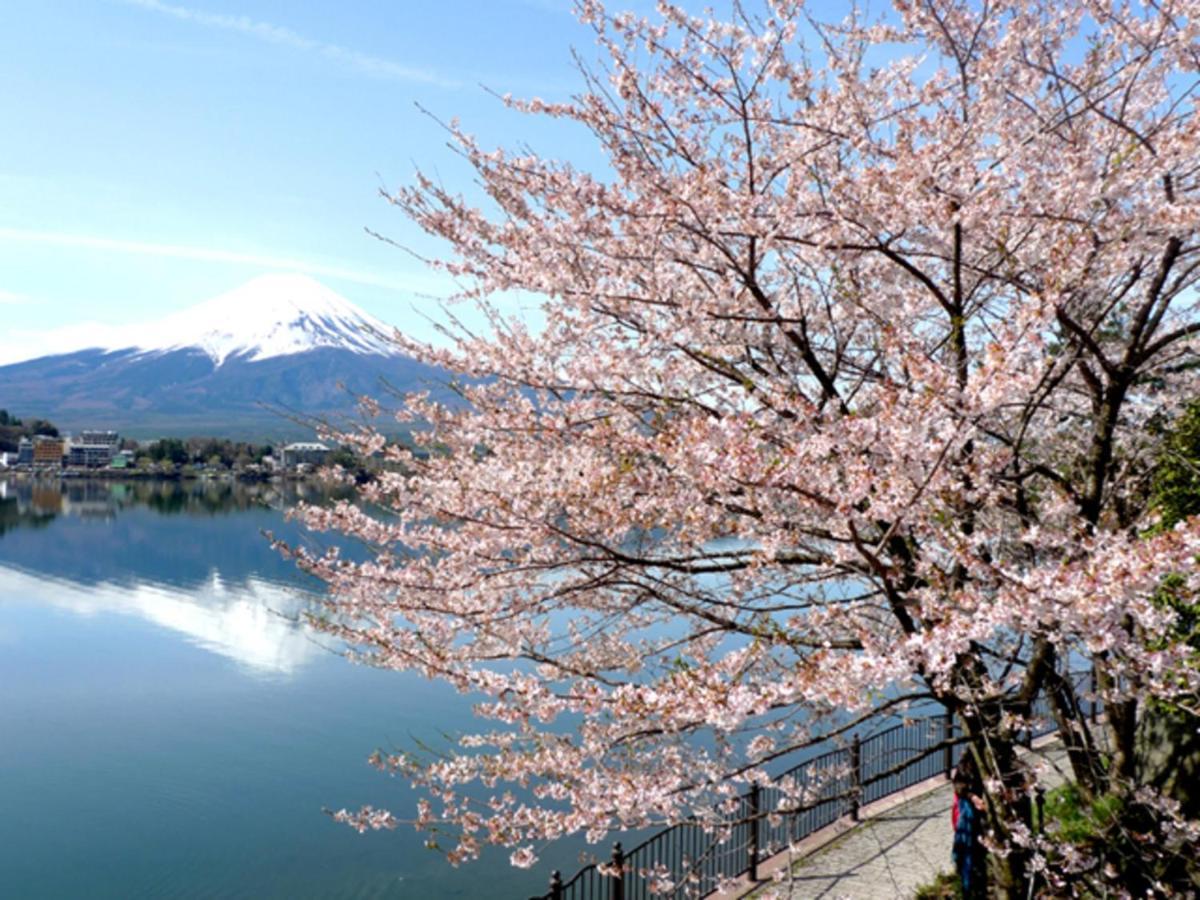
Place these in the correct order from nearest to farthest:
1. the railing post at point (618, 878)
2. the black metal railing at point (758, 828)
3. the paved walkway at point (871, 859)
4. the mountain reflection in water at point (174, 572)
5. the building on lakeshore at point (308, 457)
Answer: the black metal railing at point (758, 828)
the railing post at point (618, 878)
the building on lakeshore at point (308, 457)
the paved walkway at point (871, 859)
the mountain reflection in water at point (174, 572)

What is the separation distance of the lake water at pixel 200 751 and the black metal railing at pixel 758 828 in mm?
1638

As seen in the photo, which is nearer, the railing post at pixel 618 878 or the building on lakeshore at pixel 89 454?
the railing post at pixel 618 878

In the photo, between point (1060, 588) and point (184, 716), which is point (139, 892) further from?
point (1060, 588)

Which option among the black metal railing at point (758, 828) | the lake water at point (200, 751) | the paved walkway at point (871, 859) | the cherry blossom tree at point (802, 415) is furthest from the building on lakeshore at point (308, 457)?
the paved walkway at point (871, 859)

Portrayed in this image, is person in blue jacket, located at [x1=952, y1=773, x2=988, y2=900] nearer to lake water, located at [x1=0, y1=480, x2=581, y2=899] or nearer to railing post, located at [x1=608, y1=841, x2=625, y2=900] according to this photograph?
railing post, located at [x1=608, y1=841, x2=625, y2=900]

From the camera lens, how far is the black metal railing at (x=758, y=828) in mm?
5262

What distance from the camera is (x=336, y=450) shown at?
5.59 m

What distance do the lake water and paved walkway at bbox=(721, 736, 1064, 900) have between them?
342 centimetres

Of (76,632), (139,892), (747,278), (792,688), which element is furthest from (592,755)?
(76,632)

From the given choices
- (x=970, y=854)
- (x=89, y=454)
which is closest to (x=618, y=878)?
(x=970, y=854)

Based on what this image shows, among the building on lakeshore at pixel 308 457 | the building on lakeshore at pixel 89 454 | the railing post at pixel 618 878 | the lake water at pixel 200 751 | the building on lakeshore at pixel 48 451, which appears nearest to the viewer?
the railing post at pixel 618 878

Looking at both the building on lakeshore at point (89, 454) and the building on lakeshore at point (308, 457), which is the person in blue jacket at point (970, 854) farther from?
the building on lakeshore at point (89, 454)

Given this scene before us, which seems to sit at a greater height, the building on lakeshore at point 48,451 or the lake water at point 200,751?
the building on lakeshore at point 48,451

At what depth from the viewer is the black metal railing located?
17.3ft
